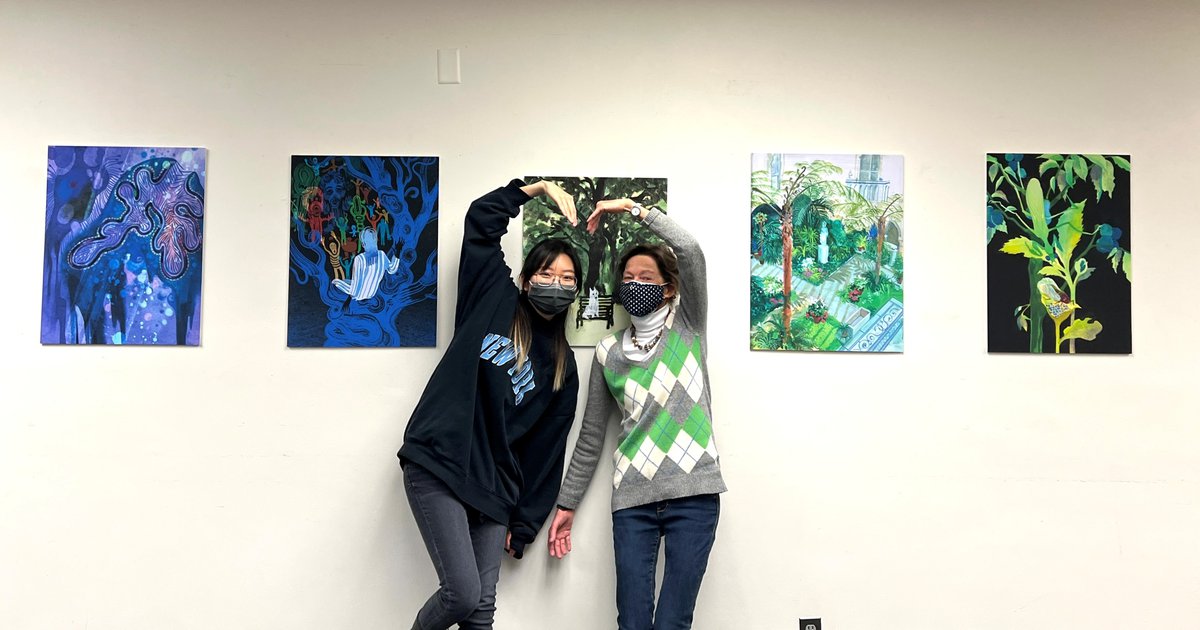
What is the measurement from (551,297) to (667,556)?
2.92 ft

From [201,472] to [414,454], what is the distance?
0.83m

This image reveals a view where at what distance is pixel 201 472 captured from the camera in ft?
8.34

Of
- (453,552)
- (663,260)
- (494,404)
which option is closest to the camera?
→ (453,552)

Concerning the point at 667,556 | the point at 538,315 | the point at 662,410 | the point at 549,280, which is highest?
the point at 549,280

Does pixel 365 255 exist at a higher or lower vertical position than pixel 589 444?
higher

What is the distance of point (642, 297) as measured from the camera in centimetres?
241

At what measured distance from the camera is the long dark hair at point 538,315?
2432 mm

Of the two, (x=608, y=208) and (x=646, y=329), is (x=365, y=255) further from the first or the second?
(x=646, y=329)

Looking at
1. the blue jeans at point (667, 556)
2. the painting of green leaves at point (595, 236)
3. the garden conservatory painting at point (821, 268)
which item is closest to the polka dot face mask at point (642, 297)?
the painting of green leaves at point (595, 236)

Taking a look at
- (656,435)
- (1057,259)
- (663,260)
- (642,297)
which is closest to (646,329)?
(642,297)

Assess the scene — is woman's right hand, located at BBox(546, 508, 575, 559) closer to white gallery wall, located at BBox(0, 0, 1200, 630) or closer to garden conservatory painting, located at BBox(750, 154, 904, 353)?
white gallery wall, located at BBox(0, 0, 1200, 630)

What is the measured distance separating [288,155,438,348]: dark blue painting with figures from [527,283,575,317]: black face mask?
38 cm

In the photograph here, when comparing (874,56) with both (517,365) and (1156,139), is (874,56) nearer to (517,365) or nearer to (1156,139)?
(1156,139)

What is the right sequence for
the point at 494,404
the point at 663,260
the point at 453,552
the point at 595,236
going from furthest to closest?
the point at 595,236 < the point at 663,260 < the point at 494,404 < the point at 453,552
